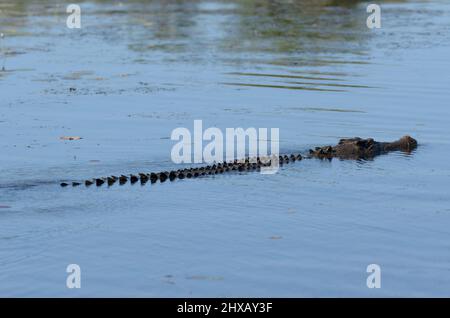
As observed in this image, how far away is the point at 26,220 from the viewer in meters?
12.3

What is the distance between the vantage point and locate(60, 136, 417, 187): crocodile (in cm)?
1419

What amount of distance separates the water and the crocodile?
0.20 metres

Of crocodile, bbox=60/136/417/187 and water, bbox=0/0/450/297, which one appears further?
crocodile, bbox=60/136/417/187

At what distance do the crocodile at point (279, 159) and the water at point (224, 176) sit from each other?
198mm

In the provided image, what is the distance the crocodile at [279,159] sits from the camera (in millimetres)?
14188

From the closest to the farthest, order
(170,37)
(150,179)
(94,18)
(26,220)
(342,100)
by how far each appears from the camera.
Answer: (26,220)
(150,179)
(342,100)
(170,37)
(94,18)

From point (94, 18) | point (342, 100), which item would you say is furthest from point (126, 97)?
point (94, 18)

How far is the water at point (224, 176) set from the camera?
34.6 ft

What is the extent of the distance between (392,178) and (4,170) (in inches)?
232

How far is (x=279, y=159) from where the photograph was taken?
15672mm

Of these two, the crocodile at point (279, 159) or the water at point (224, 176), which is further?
the crocodile at point (279, 159)

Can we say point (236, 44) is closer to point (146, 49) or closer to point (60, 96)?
point (146, 49)

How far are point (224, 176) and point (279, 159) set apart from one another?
1239 mm

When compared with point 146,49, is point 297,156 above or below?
below
